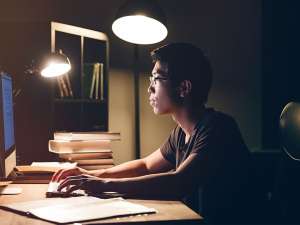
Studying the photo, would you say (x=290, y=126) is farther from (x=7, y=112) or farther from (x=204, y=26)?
(x=204, y=26)

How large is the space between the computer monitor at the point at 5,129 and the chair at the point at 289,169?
3.32 feet

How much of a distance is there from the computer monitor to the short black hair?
659 millimetres

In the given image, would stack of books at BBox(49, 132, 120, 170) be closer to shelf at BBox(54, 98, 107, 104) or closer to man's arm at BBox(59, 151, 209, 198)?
shelf at BBox(54, 98, 107, 104)

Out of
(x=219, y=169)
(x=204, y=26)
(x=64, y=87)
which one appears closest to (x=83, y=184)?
(x=219, y=169)

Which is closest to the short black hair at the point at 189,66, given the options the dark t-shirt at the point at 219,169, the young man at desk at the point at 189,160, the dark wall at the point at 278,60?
the young man at desk at the point at 189,160

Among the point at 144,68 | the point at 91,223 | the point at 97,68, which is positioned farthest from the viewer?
the point at 144,68

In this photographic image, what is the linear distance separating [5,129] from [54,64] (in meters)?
0.74

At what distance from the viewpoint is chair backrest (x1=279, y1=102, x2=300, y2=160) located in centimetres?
249

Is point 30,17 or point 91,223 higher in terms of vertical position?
point 30,17

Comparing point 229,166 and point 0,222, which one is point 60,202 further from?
point 229,166

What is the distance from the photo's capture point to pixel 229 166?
192 cm

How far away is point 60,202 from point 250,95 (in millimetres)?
2653

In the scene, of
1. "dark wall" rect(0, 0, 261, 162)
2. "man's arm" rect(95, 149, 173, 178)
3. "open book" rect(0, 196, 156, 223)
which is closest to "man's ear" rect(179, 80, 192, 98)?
"man's arm" rect(95, 149, 173, 178)

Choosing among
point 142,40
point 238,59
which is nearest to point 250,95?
point 238,59
